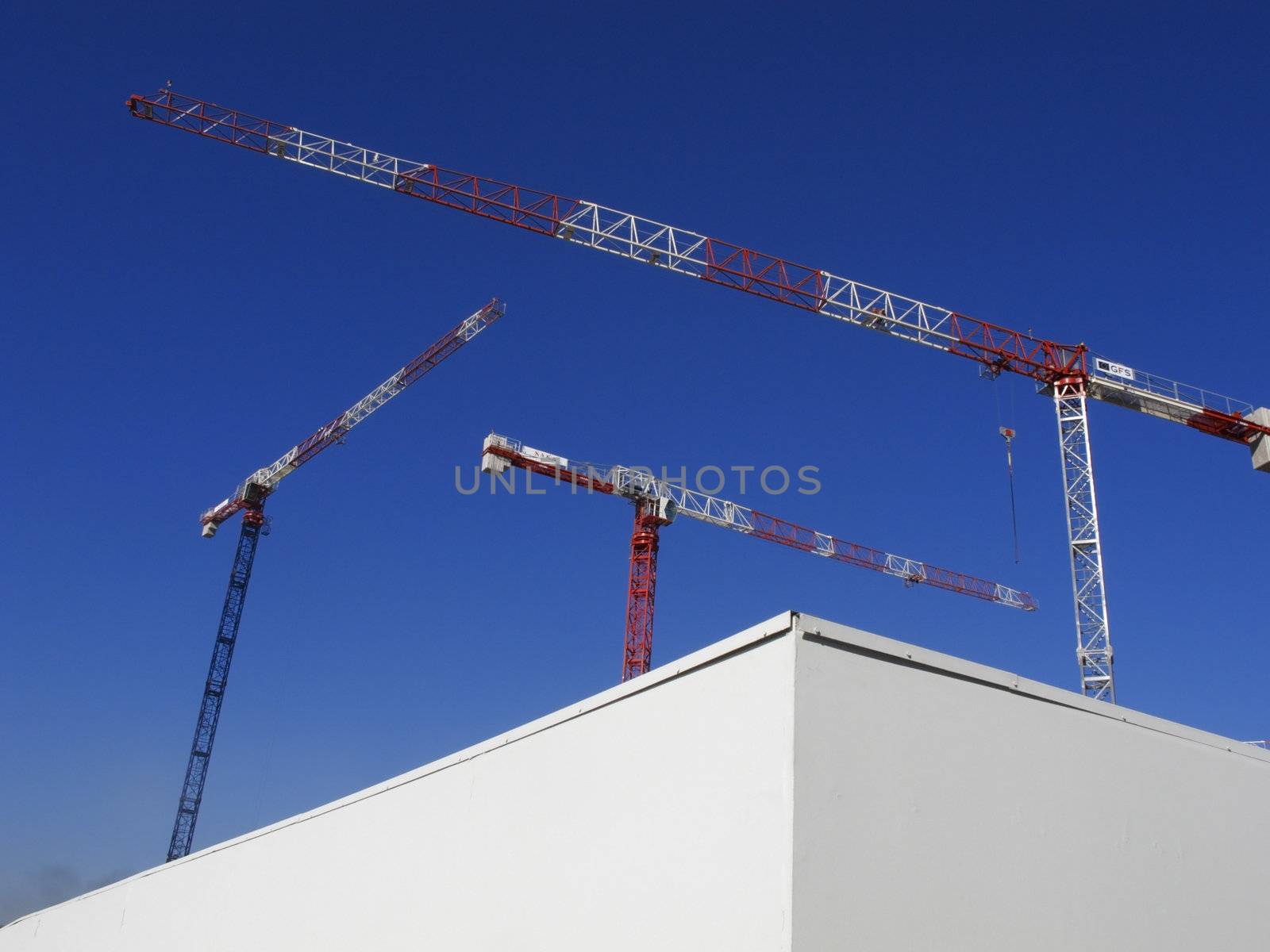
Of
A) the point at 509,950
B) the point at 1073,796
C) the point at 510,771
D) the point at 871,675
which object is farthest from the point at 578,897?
the point at 1073,796

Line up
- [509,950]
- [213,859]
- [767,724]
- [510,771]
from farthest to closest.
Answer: [213,859] → [510,771] → [509,950] → [767,724]

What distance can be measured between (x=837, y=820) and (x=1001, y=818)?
1.67 m

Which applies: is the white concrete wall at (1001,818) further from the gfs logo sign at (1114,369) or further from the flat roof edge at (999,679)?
the gfs logo sign at (1114,369)

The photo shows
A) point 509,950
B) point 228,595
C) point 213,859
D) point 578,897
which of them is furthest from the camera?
point 228,595

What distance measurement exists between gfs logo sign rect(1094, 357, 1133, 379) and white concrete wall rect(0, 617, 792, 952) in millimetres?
39738

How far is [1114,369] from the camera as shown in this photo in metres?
45.0

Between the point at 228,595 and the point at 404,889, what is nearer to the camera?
the point at 404,889

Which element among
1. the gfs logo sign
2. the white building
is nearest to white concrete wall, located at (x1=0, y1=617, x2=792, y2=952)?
the white building

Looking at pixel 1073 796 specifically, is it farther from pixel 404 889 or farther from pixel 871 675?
pixel 404 889

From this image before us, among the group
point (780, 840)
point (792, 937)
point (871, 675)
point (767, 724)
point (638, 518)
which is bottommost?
point (792, 937)

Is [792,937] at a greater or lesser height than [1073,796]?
lesser

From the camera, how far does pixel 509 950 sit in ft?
30.8

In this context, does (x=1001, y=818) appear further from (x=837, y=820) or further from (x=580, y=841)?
(x=580, y=841)

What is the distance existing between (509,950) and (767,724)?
11.3 feet
